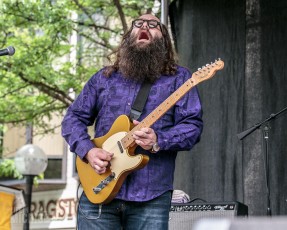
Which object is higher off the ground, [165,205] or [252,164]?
[252,164]

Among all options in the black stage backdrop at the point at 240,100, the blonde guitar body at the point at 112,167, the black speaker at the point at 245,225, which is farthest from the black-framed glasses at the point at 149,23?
the black stage backdrop at the point at 240,100

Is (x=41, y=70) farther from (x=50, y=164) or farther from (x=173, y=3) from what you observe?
(x=50, y=164)

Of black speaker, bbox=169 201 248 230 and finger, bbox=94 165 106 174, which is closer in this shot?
finger, bbox=94 165 106 174

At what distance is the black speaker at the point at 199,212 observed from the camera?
4305 millimetres

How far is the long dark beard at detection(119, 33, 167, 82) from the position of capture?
9.80 ft

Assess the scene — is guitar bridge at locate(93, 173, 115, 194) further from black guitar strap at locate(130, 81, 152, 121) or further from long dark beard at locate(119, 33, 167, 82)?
long dark beard at locate(119, 33, 167, 82)

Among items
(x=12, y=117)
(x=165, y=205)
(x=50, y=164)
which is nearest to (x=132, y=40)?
(x=165, y=205)

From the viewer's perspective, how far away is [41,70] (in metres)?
9.97

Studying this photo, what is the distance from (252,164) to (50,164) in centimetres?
1309

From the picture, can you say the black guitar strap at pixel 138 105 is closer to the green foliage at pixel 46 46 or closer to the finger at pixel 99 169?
the finger at pixel 99 169

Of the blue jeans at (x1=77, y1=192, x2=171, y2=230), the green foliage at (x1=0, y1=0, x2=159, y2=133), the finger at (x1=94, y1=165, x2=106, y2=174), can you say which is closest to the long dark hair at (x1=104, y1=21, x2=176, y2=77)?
the finger at (x1=94, y1=165, x2=106, y2=174)

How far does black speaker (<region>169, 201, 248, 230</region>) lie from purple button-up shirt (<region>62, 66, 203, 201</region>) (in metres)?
1.51

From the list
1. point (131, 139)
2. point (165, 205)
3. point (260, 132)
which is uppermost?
point (260, 132)

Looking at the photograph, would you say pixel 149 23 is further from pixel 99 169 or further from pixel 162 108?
pixel 99 169
